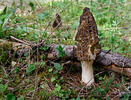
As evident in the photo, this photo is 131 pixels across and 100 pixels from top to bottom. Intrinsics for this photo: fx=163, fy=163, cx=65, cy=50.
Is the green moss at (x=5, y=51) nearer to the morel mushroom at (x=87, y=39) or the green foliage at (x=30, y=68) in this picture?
the green foliage at (x=30, y=68)

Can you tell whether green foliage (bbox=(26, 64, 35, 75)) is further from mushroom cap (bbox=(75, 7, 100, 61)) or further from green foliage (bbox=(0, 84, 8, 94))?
mushroom cap (bbox=(75, 7, 100, 61))

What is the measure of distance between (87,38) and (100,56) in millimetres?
432

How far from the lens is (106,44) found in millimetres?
3645

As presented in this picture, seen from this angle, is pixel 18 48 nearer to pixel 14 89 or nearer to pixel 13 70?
pixel 13 70

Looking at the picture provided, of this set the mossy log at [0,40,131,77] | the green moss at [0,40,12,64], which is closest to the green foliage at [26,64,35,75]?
the mossy log at [0,40,131,77]

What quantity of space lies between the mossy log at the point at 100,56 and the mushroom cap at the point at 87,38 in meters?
0.27

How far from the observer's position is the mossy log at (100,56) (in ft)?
7.97

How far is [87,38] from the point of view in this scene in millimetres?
2328

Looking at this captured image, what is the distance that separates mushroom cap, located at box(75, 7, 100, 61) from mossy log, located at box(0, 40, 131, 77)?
0.87 feet

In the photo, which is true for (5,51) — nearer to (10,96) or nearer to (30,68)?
(30,68)

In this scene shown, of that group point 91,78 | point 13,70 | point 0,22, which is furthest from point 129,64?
point 0,22

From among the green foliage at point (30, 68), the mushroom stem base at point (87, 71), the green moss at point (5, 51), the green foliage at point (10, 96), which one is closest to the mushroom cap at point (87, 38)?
the mushroom stem base at point (87, 71)

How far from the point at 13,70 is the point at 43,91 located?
0.71 m

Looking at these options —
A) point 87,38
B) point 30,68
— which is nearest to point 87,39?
point 87,38
